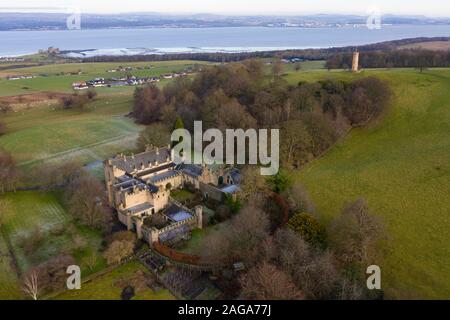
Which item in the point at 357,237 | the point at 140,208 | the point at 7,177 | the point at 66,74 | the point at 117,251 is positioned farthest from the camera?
the point at 66,74

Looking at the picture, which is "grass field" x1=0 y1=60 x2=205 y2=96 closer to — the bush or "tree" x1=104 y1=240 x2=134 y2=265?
"tree" x1=104 y1=240 x2=134 y2=265

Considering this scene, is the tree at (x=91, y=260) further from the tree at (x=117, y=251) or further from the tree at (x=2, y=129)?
the tree at (x=2, y=129)

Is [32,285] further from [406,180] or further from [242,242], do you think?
[406,180]

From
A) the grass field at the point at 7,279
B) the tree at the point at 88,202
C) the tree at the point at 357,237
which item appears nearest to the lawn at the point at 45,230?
the grass field at the point at 7,279

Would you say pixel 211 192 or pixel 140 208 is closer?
pixel 140 208

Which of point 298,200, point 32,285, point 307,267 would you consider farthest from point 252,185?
point 32,285
